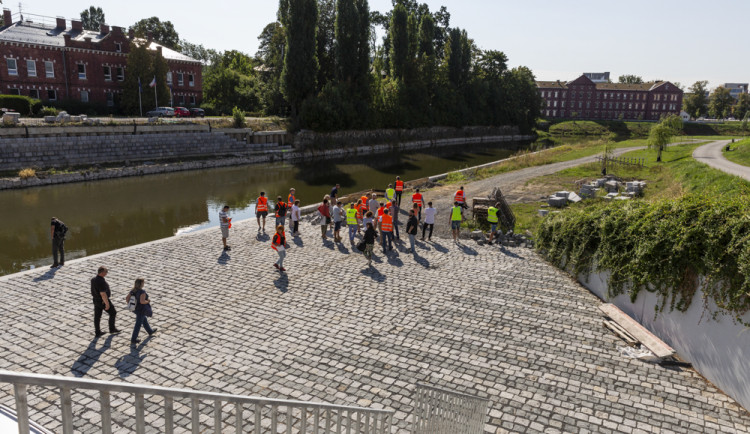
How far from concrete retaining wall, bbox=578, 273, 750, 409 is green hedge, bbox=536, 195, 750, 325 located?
0.67ft

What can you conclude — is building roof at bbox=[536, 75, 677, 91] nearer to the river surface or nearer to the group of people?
the river surface

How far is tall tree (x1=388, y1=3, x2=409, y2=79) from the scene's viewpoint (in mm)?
61906

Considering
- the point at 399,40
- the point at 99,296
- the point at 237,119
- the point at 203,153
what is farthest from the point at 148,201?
the point at 399,40

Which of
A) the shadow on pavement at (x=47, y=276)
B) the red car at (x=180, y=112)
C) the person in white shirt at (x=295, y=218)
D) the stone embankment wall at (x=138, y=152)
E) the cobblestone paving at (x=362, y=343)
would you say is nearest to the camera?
the cobblestone paving at (x=362, y=343)

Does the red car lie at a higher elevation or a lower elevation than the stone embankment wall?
higher

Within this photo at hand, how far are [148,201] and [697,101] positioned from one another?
5008 inches

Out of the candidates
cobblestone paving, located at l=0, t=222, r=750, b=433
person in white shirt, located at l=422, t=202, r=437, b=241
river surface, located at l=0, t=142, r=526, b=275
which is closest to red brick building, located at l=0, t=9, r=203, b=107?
river surface, located at l=0, t=142, r=526, b=275

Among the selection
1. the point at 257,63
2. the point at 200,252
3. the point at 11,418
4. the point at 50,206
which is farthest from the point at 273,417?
the point at 257,63

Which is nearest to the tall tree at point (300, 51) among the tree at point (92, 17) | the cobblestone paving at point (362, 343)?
the cobblestone paving at point (362, 343)

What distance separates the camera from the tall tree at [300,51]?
5000 cm

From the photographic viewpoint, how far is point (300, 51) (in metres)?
50.8

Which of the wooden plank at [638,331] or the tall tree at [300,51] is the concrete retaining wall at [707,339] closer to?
the wooden plank at [638,331]

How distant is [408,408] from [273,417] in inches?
173

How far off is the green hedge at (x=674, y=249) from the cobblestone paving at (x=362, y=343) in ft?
3.99
